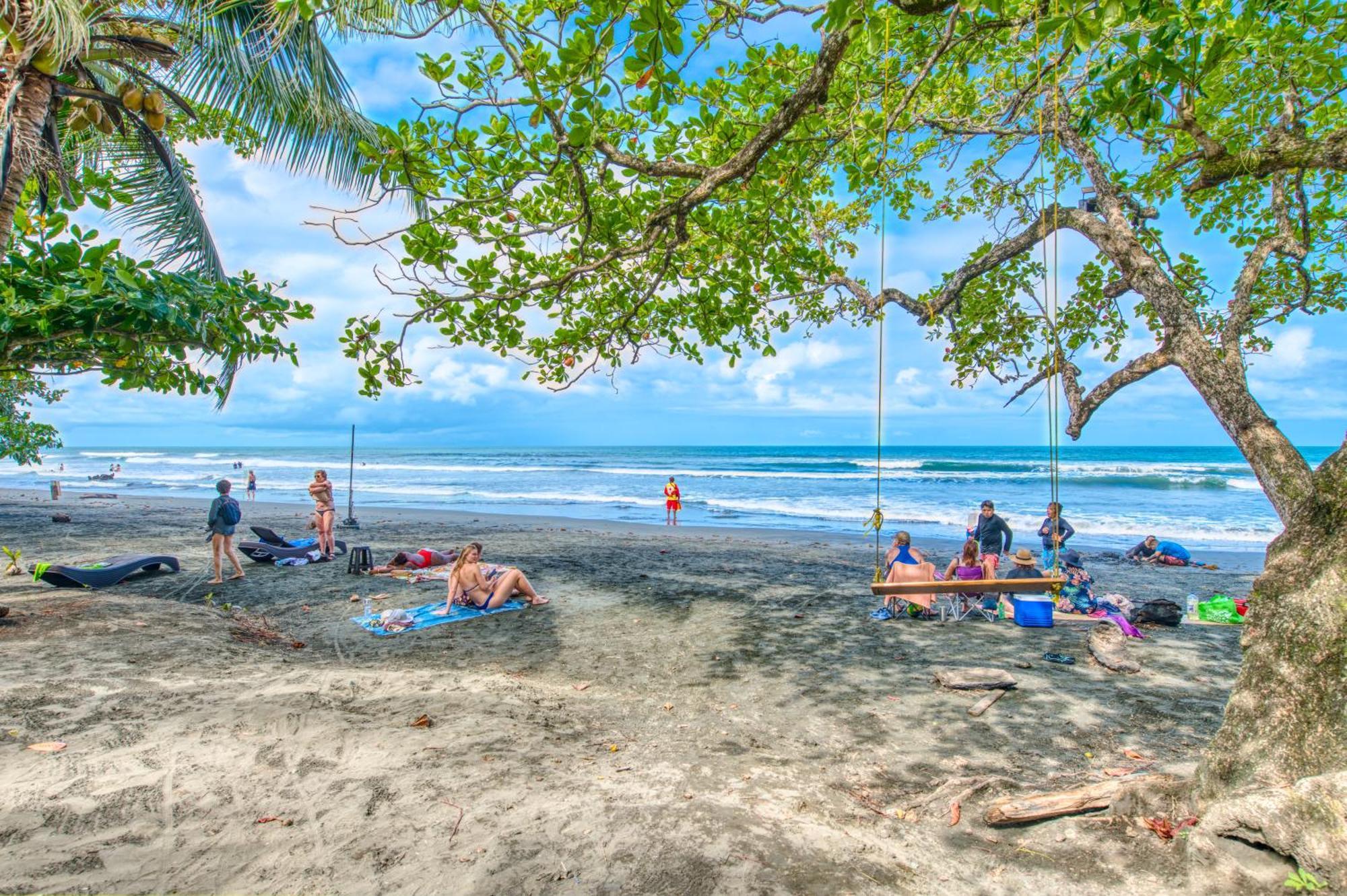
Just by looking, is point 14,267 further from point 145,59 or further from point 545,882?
point 545,882

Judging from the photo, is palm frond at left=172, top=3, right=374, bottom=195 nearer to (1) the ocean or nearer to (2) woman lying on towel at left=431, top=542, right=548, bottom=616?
(2) woman lying on towel at left=431, top=542, right=548, bottom=616

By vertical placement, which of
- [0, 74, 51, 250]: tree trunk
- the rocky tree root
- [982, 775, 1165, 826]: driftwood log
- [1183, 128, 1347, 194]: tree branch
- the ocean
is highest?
[0, 74, 51, 250]: tree trunk

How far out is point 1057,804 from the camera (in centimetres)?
305

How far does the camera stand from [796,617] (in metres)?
7.88

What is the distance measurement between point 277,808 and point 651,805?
1.81 meters

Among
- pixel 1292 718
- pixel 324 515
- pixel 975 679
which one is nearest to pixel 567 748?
pixel 975 679

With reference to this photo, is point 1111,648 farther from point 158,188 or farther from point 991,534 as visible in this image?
point 158,188

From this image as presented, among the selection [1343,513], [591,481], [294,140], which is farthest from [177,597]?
[591,481]

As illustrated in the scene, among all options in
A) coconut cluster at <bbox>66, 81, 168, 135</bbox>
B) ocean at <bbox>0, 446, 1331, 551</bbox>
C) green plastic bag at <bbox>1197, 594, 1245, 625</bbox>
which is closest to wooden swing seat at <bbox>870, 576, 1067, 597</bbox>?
green plastic bag at <bbox>1197, 594, 1245, 625</bbox>

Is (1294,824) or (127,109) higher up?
(127,109)

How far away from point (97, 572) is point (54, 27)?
22.3 feet

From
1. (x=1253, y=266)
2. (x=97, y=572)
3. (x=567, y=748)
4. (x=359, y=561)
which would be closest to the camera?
(x=567, y=748)

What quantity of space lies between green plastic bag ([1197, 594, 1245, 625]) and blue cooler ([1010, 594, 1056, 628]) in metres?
1.96

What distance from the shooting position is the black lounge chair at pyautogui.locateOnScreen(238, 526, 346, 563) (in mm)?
10523
